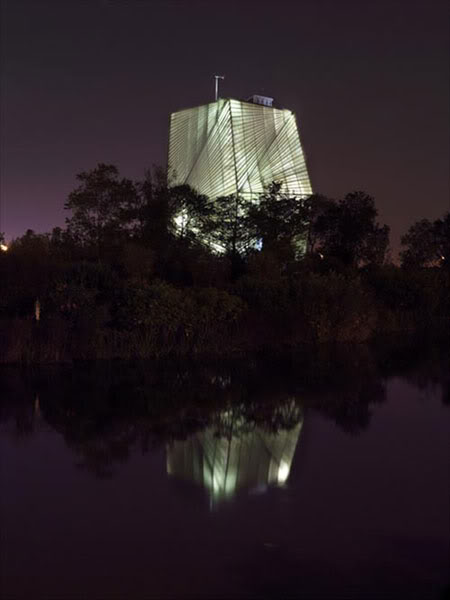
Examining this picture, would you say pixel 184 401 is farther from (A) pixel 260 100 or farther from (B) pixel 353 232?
(A) pixel 260 100

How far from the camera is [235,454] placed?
→ 7.74 metres

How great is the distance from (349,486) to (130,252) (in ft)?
41.9

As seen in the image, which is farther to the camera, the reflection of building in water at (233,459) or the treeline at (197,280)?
the treeline at (197,280)

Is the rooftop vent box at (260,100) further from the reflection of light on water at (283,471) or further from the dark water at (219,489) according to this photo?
the reflection of light on water at (283,471)

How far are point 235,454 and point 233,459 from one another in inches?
7.3

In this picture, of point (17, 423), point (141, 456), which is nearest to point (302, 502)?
point (141, 456)

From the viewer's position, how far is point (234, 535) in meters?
5.31

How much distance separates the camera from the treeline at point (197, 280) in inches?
546

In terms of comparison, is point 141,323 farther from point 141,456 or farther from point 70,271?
point 141,456

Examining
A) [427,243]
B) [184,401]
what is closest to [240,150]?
[427,243]

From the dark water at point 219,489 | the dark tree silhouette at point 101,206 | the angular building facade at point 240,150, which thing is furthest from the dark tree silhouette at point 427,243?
the dark water at point 219,489

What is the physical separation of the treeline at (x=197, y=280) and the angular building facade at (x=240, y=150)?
522cm

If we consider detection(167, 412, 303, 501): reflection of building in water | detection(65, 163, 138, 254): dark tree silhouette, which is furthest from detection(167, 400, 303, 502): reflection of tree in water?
detection(65, 163, 138, 254): dark tree silhouette

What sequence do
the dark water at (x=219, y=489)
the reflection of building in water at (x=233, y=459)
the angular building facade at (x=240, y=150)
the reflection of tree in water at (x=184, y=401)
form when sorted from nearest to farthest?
1. the dark water at (x=219, y=489)
2. the reflection of building in water at (x=233, y=459)
3. the reflection of tree in water at (x=184, y=401)
4. the angular building facade at (x=240, y=150)
